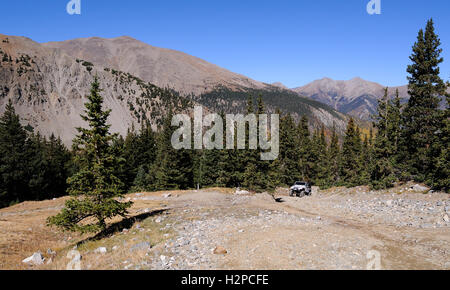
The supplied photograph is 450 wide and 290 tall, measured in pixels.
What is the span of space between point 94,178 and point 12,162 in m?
40.2

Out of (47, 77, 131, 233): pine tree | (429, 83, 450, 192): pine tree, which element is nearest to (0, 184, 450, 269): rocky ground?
(47, 77, 131, 233): pine tree

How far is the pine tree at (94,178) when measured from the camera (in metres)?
17.3

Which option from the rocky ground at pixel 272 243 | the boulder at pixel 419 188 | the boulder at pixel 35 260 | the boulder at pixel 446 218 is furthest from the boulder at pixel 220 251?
the boulder at pixel 419 188

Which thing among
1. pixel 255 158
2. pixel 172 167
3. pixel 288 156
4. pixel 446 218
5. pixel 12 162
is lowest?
pixel 172 167

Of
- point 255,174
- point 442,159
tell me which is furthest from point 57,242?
point 442,159

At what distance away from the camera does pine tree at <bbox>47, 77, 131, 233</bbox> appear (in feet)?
56.9

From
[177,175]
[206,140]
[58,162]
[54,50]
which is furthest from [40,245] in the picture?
[54,50]

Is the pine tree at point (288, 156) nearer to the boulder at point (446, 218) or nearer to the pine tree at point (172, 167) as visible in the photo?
the pine tree at point (172, 167)

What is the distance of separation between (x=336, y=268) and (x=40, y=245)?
18783 mm

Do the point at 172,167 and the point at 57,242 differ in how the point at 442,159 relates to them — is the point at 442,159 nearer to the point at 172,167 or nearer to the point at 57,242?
the point at 57,242

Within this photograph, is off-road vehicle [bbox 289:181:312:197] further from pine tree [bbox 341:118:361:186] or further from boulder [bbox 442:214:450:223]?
boulder [bbox 442:214:450:223]

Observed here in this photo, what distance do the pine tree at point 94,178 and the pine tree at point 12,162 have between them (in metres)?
37.9

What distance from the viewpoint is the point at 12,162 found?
46688mm
